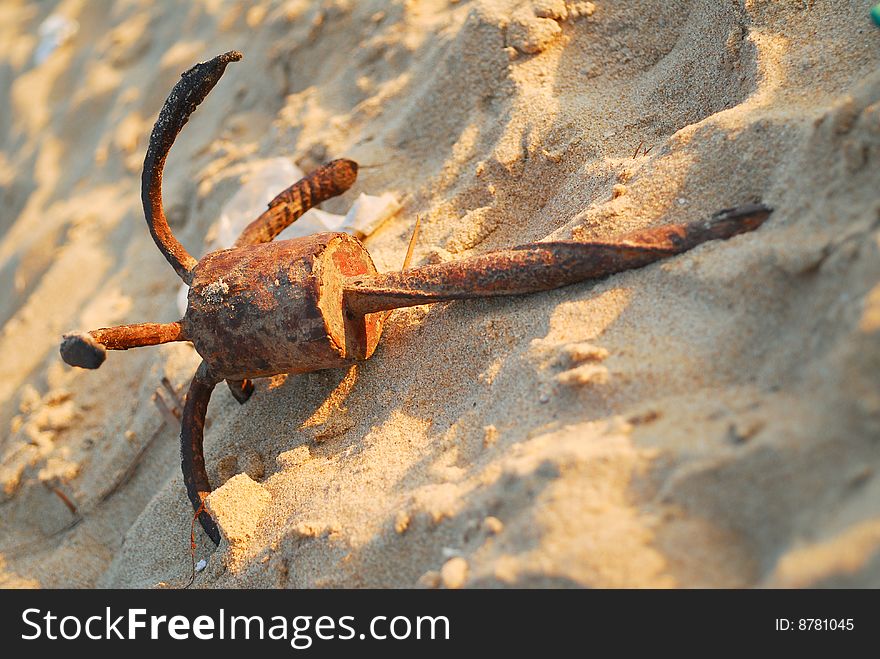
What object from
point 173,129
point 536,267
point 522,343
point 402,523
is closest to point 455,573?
point 402,523

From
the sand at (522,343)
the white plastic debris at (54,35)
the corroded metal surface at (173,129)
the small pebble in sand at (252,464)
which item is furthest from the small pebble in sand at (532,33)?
the white plastic debris at (54,35)

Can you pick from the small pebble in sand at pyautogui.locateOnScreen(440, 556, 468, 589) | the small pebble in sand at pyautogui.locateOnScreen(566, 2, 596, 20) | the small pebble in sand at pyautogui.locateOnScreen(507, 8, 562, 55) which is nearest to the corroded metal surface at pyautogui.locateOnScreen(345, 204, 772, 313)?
the small pebble in sand at pyautogui.locateOnScreen(440, 556, 468, 589)

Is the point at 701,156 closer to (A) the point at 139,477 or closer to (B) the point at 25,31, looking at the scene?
(A) the point at 139,477

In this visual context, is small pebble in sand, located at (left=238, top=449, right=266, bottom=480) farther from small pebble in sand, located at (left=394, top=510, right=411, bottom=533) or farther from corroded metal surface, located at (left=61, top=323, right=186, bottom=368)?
small pebble in sand, located at (left=394, top=510, right=411, bottom=533)

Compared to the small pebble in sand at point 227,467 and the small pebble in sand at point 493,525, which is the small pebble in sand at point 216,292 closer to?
the small pebble in sand at point 227,467

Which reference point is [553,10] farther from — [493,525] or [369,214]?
[493,525]
